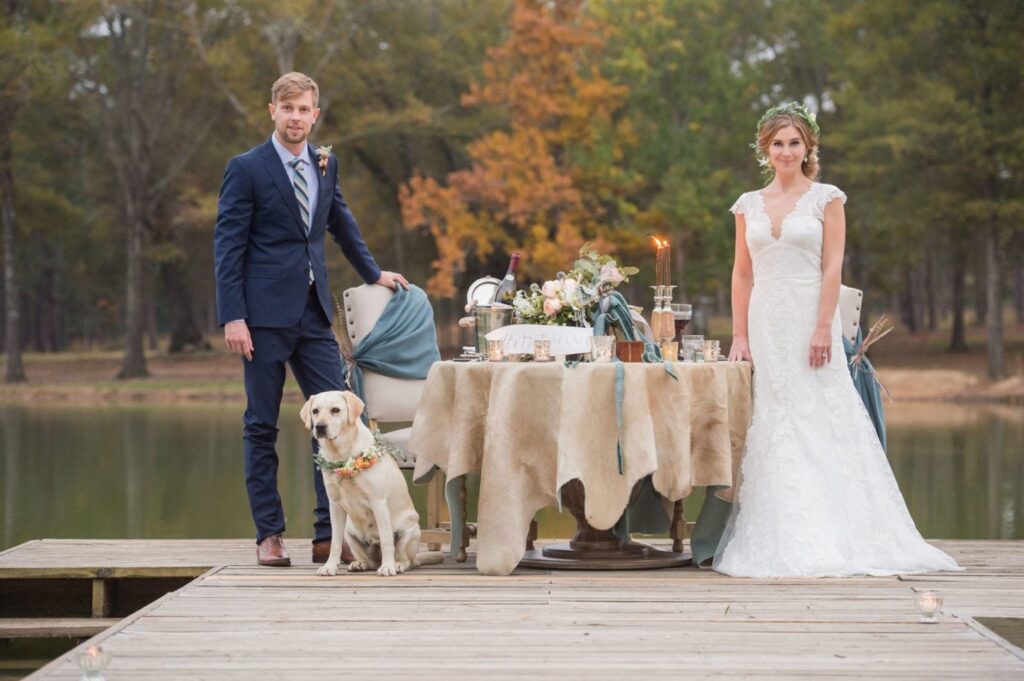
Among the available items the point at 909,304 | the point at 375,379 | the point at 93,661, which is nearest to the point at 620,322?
the point at 375,379

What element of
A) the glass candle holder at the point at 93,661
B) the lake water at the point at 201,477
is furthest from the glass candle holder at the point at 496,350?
the lake water at the point at 201,477

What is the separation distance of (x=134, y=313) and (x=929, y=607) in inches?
1071

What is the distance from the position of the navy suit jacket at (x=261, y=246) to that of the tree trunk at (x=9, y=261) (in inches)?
983

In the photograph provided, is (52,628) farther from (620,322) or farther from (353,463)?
(620,322)

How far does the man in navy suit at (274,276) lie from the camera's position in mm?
5996

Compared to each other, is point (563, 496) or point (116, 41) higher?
point (116, 41)

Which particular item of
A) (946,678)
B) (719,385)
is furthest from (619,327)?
(946,678)

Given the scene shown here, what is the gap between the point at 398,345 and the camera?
6.78 metres

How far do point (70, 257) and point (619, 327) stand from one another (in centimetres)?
4303

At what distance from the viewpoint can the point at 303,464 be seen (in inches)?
558

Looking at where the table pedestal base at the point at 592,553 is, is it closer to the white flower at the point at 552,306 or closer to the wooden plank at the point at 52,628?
the white flower at the point at 552,306

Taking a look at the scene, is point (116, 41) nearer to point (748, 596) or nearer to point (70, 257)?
point (70, 257)

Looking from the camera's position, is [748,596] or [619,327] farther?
[619,327]

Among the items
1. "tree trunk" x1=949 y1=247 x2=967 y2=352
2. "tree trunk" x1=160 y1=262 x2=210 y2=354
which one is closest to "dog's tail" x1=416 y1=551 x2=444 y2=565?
"tree trunk" x1=949 y1=247 x2=967 y2=352
